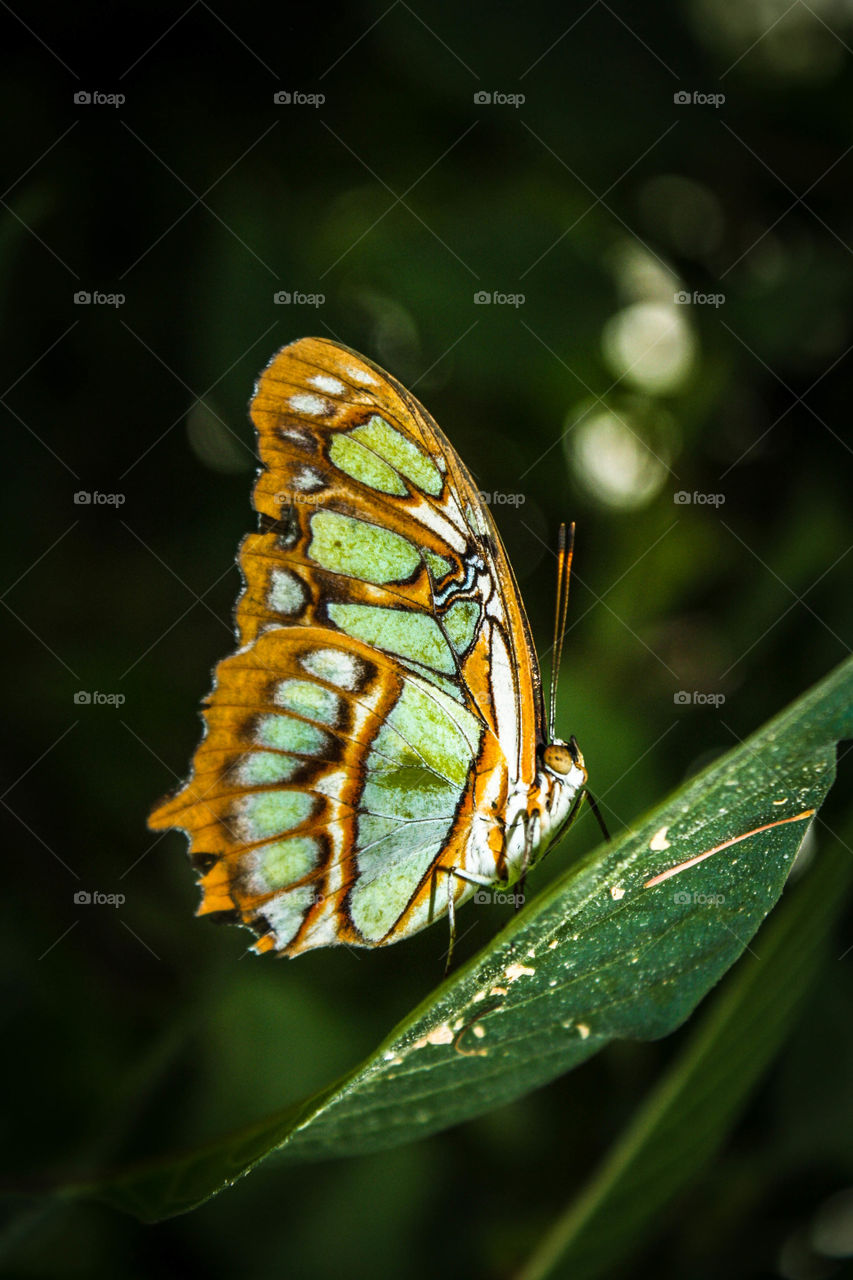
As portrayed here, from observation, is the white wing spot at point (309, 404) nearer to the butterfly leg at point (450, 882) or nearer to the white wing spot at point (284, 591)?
the white wing spot at point (284, 591)

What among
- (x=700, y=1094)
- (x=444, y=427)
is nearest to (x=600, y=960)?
(x=700, y=1094)

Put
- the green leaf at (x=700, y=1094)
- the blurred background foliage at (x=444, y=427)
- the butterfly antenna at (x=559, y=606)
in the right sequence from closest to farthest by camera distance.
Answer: the green leaf at (x=700, y=1094) → the butterfly antenna at (x=559, y=606) → the blurred background foliage at (x=444, y=427)

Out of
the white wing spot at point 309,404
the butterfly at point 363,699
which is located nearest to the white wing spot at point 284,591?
the butterfly at point 363,699

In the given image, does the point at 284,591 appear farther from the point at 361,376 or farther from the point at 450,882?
the point at 450,882

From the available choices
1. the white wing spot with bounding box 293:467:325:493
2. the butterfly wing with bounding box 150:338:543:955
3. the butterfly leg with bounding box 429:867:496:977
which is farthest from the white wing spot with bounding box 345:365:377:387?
the butterfly leg with bounding box 429:867:496:977

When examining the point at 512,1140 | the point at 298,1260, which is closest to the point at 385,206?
the point at 512,1140

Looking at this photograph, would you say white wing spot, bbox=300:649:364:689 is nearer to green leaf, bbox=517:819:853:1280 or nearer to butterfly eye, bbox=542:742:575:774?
butterfly eye, bbox=542:742:575:774
